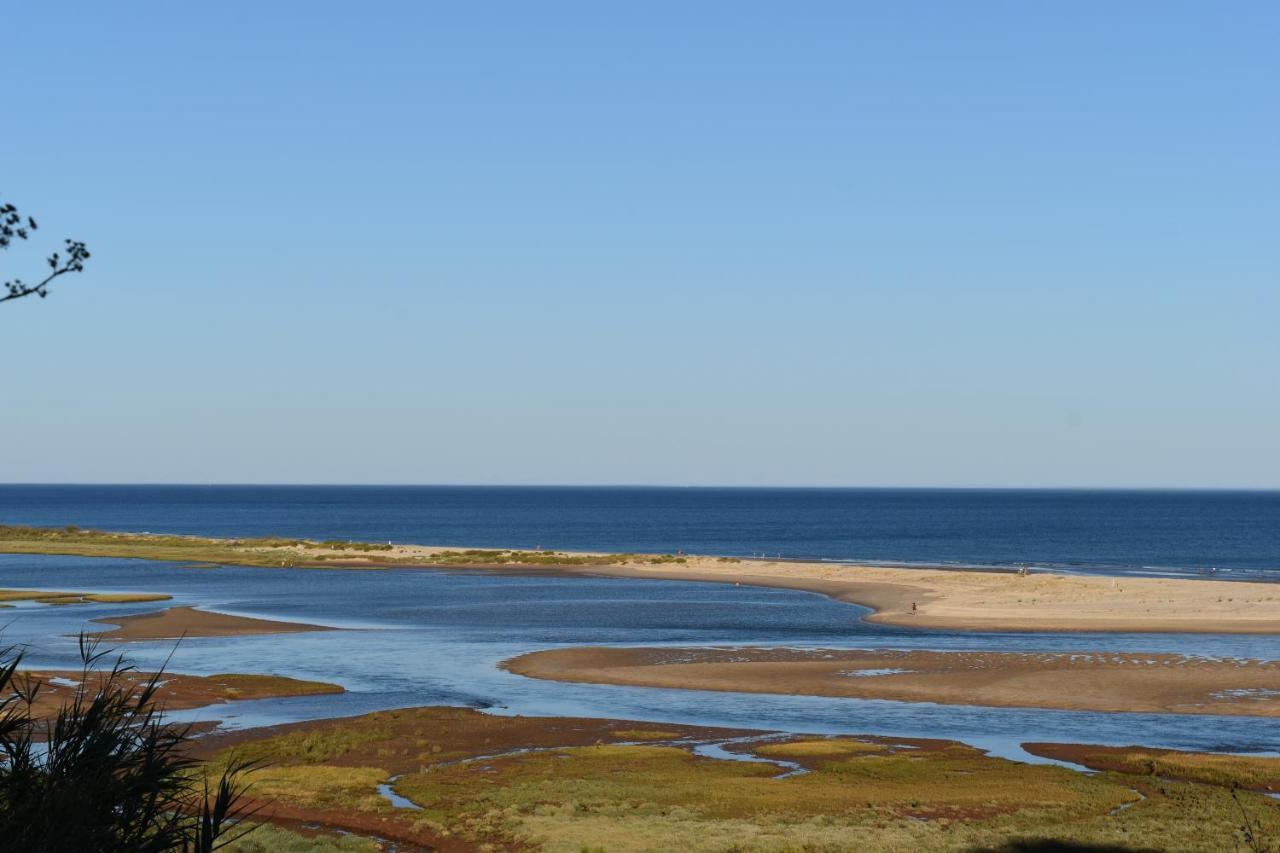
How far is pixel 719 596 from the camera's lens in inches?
4109

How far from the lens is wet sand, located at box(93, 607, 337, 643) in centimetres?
7206

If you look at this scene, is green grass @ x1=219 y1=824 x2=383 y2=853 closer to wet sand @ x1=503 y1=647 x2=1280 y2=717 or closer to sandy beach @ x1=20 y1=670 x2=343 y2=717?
sandy beach @ x1=20 y1=670 x2=343 y2=717

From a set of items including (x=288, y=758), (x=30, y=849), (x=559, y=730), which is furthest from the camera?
(x=559, y=730)

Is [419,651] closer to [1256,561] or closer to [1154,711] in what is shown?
[1154,711]

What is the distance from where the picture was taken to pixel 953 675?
58.7 meters

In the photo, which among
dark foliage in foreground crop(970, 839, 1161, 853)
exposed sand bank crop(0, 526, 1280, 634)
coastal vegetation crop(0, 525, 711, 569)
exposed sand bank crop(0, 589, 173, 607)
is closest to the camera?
dark foliage in foreground crop(970, 839, 1161, 853)

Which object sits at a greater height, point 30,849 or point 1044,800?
point 30,849

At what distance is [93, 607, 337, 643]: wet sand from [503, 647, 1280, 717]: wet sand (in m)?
19.9

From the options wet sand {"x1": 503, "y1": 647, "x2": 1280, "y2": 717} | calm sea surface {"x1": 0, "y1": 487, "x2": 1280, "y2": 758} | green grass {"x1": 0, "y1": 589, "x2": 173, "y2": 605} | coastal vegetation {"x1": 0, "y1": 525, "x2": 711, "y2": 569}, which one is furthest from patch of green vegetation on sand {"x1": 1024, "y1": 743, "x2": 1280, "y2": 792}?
coastal vegetation {"x1": 0, "y1": 525, "x2": 711, "y2": 569}

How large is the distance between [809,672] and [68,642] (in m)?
37.6

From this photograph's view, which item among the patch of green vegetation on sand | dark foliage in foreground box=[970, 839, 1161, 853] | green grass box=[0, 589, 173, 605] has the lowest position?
green grass box=[0, 589, 173, 605]

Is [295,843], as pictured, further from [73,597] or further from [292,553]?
[292,553]

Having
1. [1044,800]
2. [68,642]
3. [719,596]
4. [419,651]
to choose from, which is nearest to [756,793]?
[1044,800]

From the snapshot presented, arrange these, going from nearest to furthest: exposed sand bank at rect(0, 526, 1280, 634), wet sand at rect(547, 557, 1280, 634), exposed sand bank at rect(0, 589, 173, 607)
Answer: wet sand at rect(547, 557, 1280, 634)
exposed sand bank at rect(0, 526, 1280, 634)
exposed sand bank at rect(0, 589, 173, 607)
